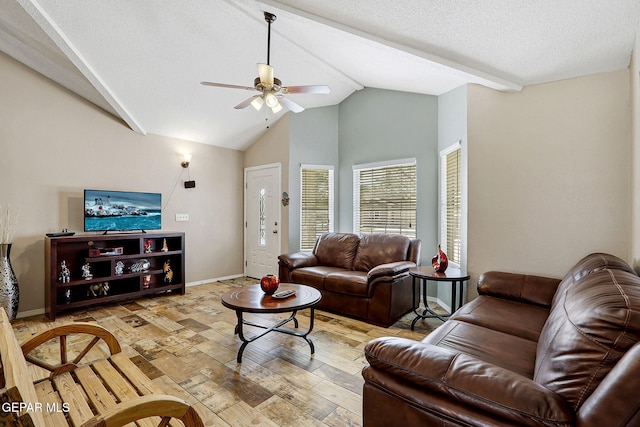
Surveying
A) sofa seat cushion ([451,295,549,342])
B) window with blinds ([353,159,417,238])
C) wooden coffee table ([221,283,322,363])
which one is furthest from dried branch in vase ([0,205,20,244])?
sofa seat cushion ([451,295,549,342])

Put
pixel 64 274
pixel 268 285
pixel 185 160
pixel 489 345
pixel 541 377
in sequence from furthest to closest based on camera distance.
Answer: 1. pixel 185 160
2. pixel 64 274
3. pixel 268 285
4. pixel 489 345
5. pixel 541 377

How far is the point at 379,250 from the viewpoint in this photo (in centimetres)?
406

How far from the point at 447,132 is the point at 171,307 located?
4.30 m

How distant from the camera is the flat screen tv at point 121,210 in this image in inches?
153

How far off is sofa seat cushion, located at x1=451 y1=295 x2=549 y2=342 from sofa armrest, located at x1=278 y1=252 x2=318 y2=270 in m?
2.26

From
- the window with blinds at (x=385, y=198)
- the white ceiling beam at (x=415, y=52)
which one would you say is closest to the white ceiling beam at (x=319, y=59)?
the white ceiling beam at (x=415, y=52)

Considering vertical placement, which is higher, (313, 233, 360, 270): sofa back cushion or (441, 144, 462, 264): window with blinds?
(441, 144, 462, 264): window with blinds

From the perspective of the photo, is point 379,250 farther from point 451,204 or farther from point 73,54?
point 73,54

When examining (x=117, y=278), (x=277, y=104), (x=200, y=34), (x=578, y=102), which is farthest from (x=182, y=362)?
(x=578, y=102)

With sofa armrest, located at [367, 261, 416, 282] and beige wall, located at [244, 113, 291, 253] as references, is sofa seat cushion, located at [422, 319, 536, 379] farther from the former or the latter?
beige wall, located at [244, 113, 291, 253]

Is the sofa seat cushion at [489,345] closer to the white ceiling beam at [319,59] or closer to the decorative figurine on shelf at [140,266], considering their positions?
the white ceiling beam at [319,59]

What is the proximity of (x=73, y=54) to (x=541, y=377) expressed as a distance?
181 inches

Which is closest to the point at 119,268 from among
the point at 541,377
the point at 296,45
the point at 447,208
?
the point at 296,45

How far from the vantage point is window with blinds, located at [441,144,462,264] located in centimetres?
358
